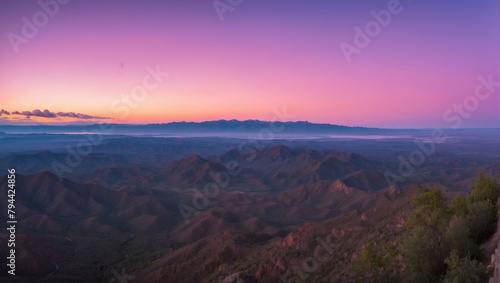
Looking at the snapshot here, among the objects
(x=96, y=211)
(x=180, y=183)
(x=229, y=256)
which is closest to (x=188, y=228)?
(x=229, y=256)

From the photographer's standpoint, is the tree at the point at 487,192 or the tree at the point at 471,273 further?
the tree at the point at 487,192

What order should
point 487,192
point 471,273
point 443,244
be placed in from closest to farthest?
point 471,273 < point 443,244 < point 487,192

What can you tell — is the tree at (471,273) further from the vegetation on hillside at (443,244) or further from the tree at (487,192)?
the tree at (487,192)

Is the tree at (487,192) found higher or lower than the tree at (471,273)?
higher

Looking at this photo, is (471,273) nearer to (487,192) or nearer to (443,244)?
(443,244)

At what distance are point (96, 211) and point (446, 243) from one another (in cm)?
10437

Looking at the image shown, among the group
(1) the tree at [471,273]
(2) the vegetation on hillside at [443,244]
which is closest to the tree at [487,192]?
(2) the vegetation on hillside at [443,244]

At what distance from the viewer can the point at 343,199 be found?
361ft

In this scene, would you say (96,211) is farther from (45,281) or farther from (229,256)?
(229,256)

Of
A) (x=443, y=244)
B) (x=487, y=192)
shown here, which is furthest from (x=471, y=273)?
(x=487, y=192)

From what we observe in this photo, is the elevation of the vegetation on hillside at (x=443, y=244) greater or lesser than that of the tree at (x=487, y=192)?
lesser

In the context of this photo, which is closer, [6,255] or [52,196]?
[6,255]

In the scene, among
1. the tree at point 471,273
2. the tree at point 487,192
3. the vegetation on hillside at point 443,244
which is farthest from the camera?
the tree at point 487,192

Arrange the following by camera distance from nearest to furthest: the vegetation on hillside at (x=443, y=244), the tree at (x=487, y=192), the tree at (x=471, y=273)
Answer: the tree at (x=471, y=273), the vegetation on hillside at (x=443, y=244), the tree at (x=487, y=192)
